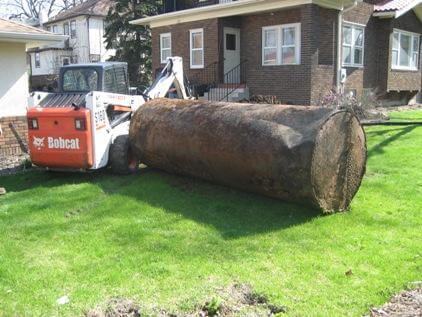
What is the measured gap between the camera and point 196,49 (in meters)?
21.2

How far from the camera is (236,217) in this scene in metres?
6.68

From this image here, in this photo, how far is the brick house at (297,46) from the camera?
17.7m

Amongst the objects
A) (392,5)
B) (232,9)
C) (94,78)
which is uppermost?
(392,5)

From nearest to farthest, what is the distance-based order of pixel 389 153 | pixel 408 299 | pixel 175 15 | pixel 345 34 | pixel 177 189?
pixel 408 299 → pixel 177 189 → pixel 389 153 → pixel 345 34 → pixel 175 15

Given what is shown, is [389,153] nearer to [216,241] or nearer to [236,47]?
[216,241]

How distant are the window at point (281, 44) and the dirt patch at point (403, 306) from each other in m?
14.1

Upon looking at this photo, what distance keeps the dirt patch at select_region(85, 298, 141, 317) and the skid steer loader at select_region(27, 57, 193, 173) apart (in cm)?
450

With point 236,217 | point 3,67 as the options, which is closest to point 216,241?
point 236,217

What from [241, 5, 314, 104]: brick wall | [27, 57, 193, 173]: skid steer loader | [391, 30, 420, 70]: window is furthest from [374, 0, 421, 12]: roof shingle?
[27, 57, 193, 173]: skid steer loader

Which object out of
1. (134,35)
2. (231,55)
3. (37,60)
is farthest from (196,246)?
(37,60)

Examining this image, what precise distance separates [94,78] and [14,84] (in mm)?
3773

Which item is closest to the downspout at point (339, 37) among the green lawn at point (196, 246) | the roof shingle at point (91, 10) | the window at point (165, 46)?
the window at point (165, 46)

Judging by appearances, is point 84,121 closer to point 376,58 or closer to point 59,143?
point 59,143

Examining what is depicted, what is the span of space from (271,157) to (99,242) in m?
2.35
